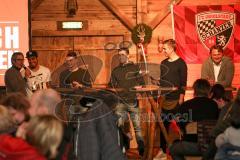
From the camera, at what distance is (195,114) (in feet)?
19.9

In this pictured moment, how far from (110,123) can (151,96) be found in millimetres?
3786

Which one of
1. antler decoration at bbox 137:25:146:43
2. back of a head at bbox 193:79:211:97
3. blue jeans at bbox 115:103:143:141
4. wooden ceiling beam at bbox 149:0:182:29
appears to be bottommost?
blue jeans at bbox 115:103:143:141

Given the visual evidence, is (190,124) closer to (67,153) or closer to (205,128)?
(205,128)

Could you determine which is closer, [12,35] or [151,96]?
[151,96]

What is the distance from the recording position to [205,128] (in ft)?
18.8

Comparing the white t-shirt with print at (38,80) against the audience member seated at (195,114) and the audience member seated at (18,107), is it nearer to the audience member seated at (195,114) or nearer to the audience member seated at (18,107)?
the audience member seated at (195,114)

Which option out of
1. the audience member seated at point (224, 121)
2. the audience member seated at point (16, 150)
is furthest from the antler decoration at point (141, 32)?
the audience member seated at point (16, 150)

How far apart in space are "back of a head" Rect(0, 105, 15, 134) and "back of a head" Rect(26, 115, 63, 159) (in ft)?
1.12

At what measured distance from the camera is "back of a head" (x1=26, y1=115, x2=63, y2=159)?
137 inches

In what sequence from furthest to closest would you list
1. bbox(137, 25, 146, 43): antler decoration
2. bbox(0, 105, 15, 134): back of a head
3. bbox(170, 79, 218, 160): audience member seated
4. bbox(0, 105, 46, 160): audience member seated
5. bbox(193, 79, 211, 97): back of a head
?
bbox(137, 25, 146, 43): antler decoration → bbox(193, 79, 211, 97): back of a head → bbox(170, 79, 218, 160): audience member seated → bbox(0, 105, 15, 134): back of a head → bbox(0, 105, 46, 160): audience member seated

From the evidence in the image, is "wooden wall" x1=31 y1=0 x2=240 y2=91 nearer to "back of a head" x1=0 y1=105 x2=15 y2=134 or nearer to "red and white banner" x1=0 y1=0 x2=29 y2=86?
"red and white banner" x1=0 y1=0 x2=29 y2=86

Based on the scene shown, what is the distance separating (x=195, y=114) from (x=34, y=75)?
10.9 feet

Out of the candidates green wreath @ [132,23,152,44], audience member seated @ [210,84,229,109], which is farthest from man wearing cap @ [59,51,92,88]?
audience member seated @ [210,84,229,109]

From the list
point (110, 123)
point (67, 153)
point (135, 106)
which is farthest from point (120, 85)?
point (67, 153)
